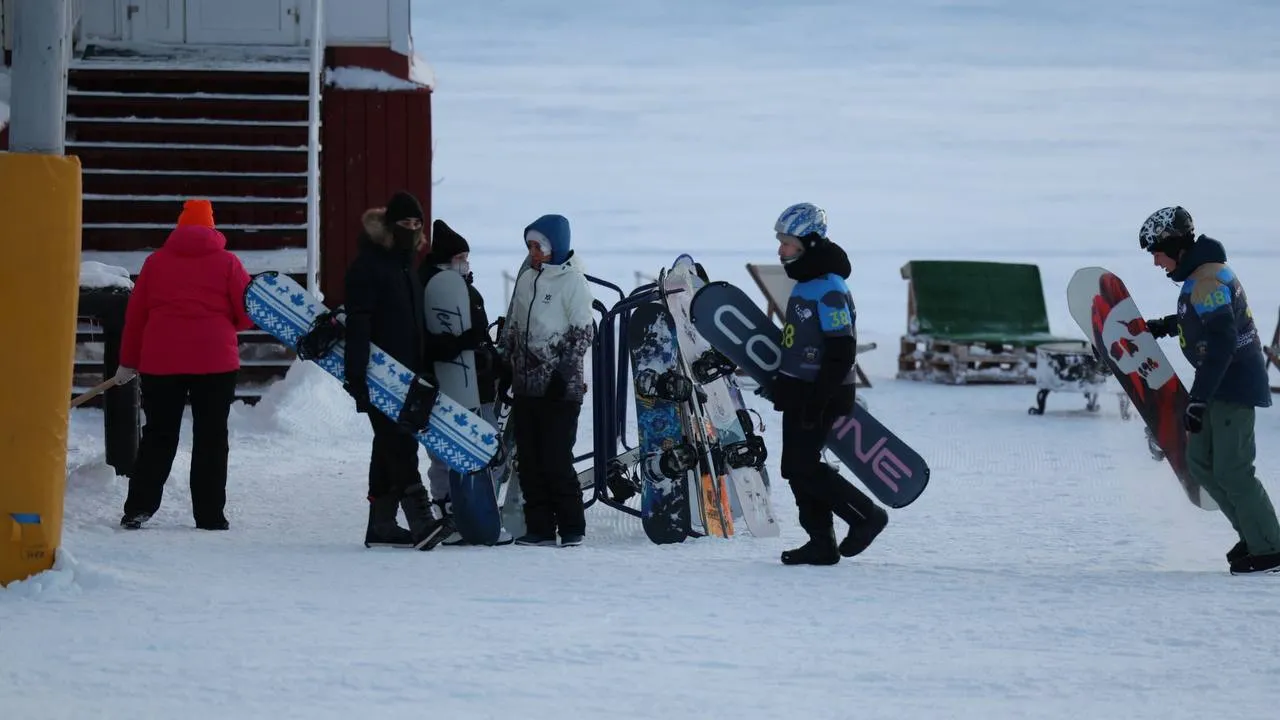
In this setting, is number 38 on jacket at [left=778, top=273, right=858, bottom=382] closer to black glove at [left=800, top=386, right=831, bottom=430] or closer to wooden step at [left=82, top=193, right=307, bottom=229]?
black glove at [left=800, top=386, right=831, bottom=430]

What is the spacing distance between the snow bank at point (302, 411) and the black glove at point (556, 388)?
15.2ft

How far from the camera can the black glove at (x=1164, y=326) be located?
616cm

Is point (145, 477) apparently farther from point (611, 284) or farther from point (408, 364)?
point (611, 284)

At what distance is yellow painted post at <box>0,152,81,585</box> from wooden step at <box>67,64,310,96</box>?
806cm

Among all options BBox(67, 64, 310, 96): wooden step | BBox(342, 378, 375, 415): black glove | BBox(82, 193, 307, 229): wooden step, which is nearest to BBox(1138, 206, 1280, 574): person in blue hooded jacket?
A: BBox(342, 378, 375, 415): black glove

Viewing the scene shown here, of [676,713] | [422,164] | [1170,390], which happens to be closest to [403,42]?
[422,164]

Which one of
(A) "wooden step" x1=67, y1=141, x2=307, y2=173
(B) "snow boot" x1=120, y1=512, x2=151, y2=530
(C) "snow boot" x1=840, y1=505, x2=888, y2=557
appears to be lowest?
(B) "snow boot" x1=120, y1=512, x2=151, y2=530

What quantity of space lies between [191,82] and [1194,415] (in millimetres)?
9390

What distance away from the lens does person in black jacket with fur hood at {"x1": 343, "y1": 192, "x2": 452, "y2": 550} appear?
19.7 ft

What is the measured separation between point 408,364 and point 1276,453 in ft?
21.1

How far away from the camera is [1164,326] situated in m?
6.22

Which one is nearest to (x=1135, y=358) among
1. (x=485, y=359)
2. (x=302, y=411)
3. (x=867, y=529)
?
(x=867, y=529)

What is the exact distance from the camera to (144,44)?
13047mm

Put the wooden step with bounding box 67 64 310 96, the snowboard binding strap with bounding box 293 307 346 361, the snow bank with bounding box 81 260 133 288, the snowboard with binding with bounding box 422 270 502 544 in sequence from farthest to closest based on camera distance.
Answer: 1. the wooden step with bounding box 67 64 310 96
2. the snow bank with bounding box 81 260 133 288
3. the snowboard with binding with bounding box 422 270 502 544
4. the snowboard binding strap with bounding box 293 307 346 361
